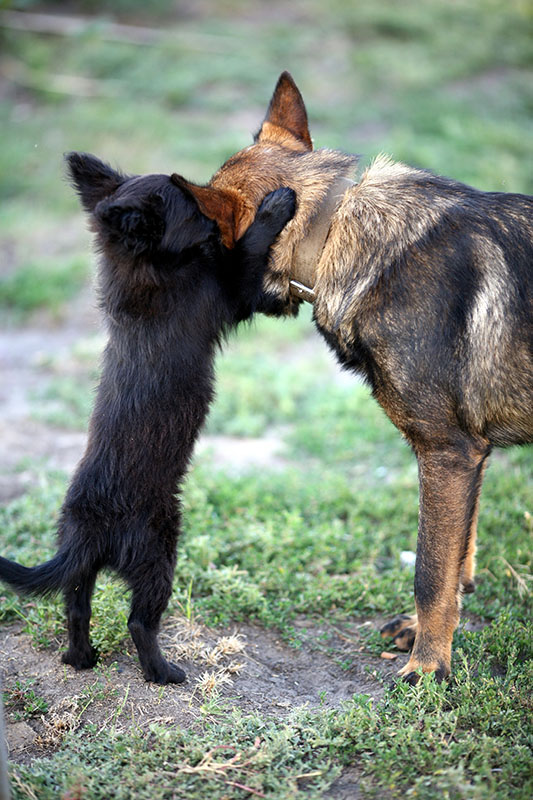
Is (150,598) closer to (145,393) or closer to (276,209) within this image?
(145,393)

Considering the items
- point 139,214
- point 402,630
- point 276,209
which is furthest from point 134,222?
point 402,630

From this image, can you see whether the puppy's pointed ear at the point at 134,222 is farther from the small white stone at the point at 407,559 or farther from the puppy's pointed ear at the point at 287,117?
the small white stone at the point at 407,559

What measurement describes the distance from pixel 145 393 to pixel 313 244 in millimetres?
1021

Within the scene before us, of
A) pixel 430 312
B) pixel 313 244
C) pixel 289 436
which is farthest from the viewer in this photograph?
pixel 289 436

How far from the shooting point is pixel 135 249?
328 cm

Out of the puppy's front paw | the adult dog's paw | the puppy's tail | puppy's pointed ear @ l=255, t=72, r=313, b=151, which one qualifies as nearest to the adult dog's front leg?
the adult dog's paw

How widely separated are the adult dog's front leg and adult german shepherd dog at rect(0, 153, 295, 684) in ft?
3.47

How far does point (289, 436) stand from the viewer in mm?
6262

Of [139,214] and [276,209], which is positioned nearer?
[139,214]

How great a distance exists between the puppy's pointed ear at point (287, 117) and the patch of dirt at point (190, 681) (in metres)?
2.47

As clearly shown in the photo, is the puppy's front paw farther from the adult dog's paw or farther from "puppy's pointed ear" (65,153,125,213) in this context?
the adult dog's paw

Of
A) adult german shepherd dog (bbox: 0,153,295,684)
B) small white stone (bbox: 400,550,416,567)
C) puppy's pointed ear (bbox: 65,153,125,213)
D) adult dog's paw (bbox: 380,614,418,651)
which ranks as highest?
puppy's pointed ear (bbox: 65,153,125,213)

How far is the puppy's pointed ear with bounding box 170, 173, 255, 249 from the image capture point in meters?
3.31

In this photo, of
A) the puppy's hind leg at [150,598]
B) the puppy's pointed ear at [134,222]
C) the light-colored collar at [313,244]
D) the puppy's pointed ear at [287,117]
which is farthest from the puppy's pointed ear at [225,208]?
the puppy's hind leg at [150,598]
